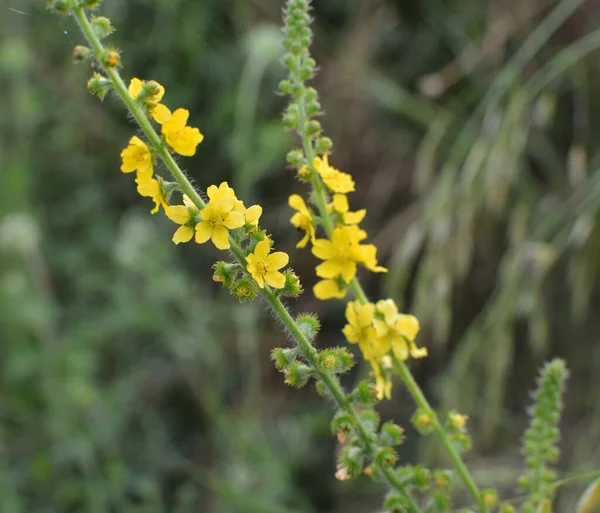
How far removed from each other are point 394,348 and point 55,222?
3041 mm

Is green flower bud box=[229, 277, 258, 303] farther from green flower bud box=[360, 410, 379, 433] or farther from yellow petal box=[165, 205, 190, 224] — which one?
green flower bud box=[360, 410, 379, 433]

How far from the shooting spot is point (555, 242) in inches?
101

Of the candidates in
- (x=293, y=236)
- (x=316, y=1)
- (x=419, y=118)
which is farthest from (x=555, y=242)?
(x=316, y=1)

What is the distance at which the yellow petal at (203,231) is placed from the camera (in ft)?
2.96

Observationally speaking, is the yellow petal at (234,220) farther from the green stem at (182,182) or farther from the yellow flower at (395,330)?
the yellow flower at (395,330)

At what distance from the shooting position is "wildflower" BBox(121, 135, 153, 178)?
932 millimetres

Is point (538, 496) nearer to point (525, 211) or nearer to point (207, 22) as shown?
point (525, 211)

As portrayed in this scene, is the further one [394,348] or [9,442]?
[9,442]

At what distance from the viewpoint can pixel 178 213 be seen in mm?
925

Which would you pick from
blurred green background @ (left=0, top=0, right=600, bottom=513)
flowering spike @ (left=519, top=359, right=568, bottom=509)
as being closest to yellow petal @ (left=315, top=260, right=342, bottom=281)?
flowering spike @ (left=519, top=359, right=568, bottom=509)

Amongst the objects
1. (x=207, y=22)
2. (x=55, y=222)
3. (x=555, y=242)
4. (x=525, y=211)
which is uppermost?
(x=207, y=22)

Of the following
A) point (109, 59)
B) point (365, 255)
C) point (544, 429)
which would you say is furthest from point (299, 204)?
point (544, 429)

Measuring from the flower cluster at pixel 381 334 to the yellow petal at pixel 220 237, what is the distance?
0.23 meters

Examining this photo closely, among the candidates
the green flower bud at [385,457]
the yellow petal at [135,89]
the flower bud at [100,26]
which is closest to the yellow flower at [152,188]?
the yellow petal at [135,89]
